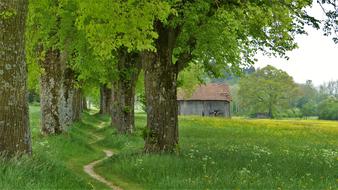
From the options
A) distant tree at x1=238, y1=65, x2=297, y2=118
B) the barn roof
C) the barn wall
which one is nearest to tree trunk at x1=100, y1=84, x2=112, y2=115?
the barn roof

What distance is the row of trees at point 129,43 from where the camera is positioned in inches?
468

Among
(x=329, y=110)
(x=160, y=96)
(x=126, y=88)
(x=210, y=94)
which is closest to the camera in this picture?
(x=160, y=96)

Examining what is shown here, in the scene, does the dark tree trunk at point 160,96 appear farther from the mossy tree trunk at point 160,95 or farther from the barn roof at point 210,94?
the barn roof at point 210,94

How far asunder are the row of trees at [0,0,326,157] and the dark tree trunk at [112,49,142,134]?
6cm

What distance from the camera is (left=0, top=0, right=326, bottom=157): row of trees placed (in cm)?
1189

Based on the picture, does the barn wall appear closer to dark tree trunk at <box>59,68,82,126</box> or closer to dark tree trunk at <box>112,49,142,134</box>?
dark tree trunk at <box>59,68,82,126</box>

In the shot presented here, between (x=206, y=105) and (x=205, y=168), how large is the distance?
3481 inches

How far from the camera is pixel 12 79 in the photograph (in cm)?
1181

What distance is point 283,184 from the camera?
→ 458 inches

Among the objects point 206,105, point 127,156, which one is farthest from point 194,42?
point 206,105

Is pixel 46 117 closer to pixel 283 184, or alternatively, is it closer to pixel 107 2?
pixel 107 2

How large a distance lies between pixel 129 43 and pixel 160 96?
3.37 m

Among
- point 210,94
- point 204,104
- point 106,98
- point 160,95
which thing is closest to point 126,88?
point 160,95

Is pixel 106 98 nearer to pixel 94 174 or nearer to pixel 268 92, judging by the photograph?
pixel 94 174
